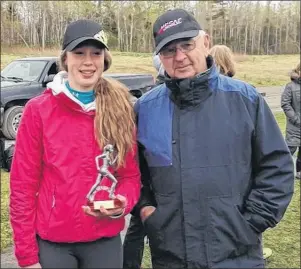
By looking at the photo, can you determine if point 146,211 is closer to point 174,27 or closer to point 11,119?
point 174,27

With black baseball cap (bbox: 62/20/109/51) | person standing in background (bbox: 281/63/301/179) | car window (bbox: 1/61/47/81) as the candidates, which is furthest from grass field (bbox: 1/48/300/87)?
black baseball cap (bbox: 62/20/109/51)

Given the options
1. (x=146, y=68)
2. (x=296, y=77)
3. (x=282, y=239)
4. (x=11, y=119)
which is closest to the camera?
(x=282, y=239)

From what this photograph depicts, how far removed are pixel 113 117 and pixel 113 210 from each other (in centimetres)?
44

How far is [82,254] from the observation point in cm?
222

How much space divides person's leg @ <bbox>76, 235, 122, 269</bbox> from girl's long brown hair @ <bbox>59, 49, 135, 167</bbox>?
15.1 inches

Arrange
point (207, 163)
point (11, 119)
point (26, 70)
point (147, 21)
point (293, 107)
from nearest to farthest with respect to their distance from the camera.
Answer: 1. point (207, 163)
2. point (293, 107)
3. point (11, 119)
4. point (26, 70)
5. point (147, 21)

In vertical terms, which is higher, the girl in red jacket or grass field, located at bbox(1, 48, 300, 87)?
the girl in red jacket

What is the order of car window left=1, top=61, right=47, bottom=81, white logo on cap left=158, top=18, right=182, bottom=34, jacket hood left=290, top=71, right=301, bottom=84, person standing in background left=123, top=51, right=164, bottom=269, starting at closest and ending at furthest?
white logo on cap left=158, top=18, right=182, bottom=34 < person standing in background left=123, top=51, right=164, bottom=269 < jacket hood left=290, top=71, right=301, bottom=84 < car window left=1, top=61, right=47, bottom=81

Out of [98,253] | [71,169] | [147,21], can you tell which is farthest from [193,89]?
[147,21]

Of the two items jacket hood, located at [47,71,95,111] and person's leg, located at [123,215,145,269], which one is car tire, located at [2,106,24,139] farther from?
jacket hood, located at [47,71,95,111]

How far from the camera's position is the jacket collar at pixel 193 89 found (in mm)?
2072

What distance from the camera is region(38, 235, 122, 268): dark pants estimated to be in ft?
7.13

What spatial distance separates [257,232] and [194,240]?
298 millimetres

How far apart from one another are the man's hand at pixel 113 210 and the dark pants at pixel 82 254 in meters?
0.19
